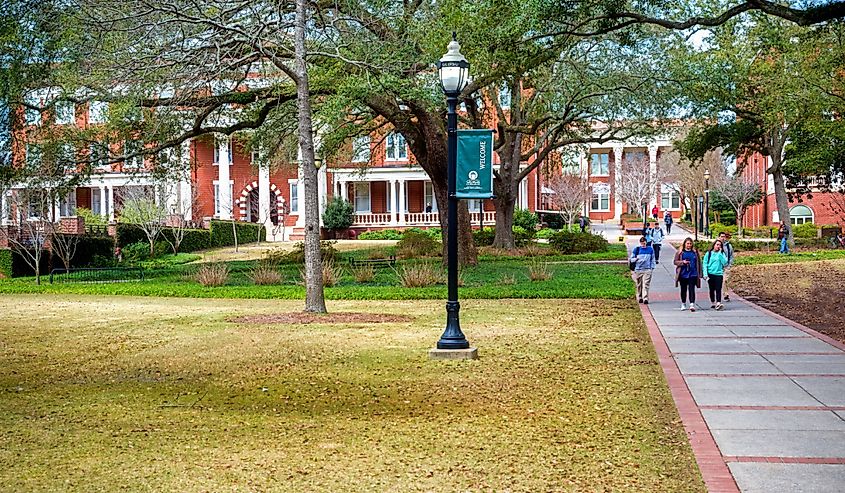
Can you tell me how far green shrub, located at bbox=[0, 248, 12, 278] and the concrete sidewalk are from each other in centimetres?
2252

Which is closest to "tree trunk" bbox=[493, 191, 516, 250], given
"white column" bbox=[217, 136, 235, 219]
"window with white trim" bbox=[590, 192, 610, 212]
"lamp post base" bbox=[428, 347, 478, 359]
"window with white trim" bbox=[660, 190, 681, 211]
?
"white column" bbox=[217, 136, 235, 219]

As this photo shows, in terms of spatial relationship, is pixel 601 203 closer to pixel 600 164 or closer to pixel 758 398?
Result: pixel 600 164

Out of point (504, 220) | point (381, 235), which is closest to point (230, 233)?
point (381, 235)

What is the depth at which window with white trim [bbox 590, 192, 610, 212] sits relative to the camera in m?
84.9

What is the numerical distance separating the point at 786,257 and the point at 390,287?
1730 cm

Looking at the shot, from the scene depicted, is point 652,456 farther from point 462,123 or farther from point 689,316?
point 462,123

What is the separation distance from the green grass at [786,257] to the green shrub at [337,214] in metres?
27.4

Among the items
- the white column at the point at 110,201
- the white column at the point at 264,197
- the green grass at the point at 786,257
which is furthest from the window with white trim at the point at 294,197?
the green grass at the point at 786,257

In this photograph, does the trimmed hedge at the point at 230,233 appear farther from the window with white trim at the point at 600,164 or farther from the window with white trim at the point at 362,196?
the window with white trim at the point at 600,164

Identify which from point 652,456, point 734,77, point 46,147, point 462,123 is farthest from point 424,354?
point 462,123

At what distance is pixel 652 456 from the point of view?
755 cm

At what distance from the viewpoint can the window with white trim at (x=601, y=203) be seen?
8494cm

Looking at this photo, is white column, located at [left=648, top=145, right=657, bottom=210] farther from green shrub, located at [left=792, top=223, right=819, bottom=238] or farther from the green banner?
the green banner

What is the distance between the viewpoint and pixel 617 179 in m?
79.7
